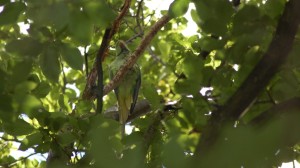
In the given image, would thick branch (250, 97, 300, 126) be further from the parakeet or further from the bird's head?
the parakeet

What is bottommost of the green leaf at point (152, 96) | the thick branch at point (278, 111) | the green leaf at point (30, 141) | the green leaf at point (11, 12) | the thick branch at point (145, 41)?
the thick branch at point (278, 111)

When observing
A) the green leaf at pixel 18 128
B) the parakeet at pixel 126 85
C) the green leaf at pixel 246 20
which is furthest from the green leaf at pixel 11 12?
the parakeet at pixel 126 85

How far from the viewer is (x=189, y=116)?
146 cm

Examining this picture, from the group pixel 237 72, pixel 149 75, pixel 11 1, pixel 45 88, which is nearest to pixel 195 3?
pixel 237 72

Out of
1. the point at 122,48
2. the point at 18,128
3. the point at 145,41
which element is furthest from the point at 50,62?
the point at 122,48

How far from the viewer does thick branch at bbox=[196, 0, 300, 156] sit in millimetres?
1318

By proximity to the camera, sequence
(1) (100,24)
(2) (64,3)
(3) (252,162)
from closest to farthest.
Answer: (3) (252,162) < (2) (64,3) < (1) (100,24)

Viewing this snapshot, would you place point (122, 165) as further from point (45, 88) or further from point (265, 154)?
point (45, 88)

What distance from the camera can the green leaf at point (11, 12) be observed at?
160cm

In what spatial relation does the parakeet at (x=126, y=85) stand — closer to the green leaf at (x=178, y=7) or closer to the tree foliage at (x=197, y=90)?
the tree foliage at (x=197, y=90)

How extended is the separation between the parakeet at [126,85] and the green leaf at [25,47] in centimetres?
262

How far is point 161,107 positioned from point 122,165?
97cm

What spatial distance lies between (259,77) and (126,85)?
3573 mm

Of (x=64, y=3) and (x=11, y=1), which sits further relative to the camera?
(x=11, y=1)
